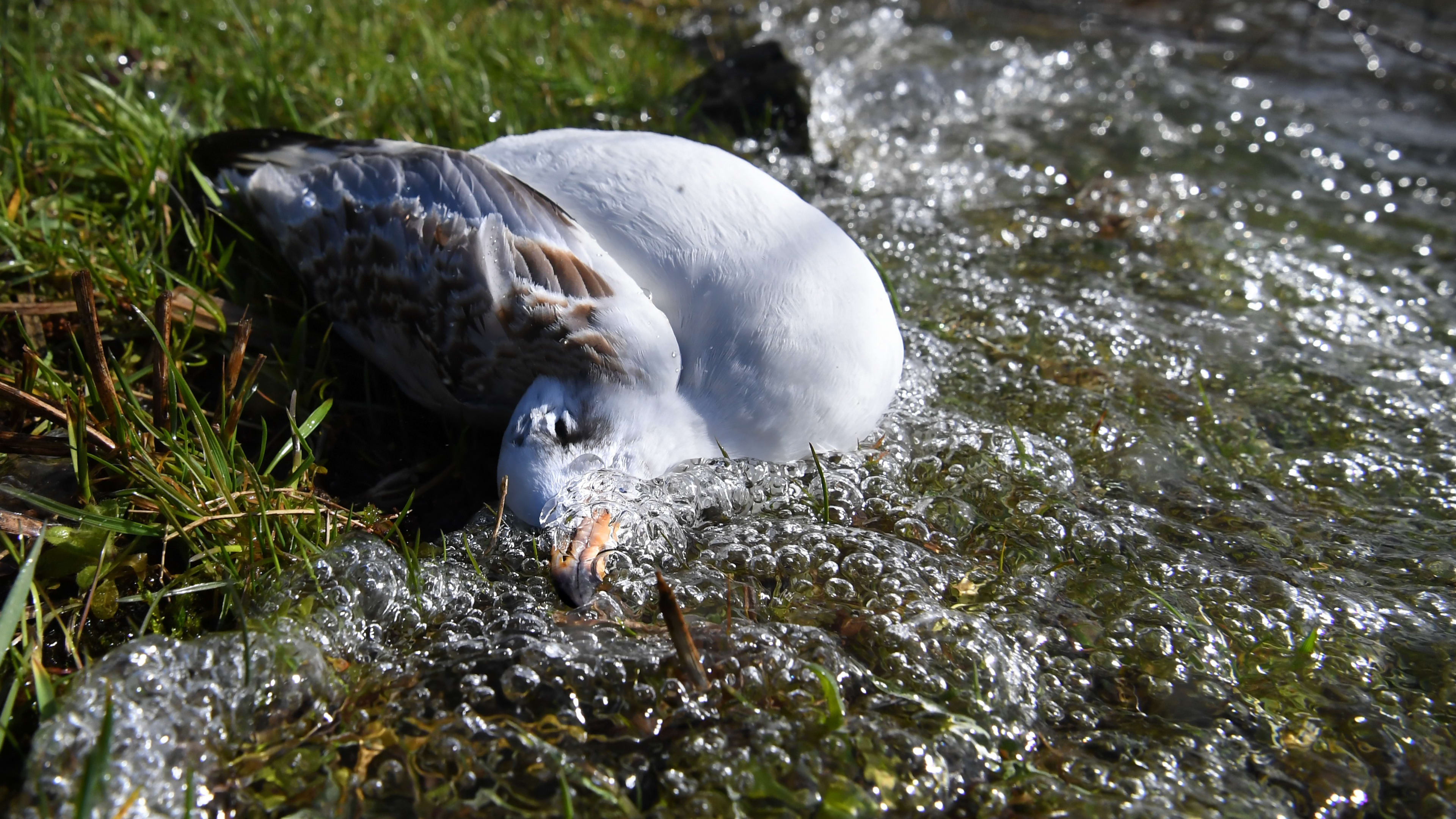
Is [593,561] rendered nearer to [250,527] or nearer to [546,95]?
[250,527]

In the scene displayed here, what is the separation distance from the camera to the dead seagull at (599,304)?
6.93 ft

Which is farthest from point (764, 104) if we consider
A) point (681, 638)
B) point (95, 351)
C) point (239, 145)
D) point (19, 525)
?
point (19, 525)

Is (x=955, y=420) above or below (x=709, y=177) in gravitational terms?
below

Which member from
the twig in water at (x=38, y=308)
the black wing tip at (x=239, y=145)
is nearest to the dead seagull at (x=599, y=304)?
the black wing tip at (x=239, y=145)

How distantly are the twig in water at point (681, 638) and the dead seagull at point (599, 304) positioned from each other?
0.29 meters

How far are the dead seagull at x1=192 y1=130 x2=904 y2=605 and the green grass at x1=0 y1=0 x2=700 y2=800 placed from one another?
0.26 meters

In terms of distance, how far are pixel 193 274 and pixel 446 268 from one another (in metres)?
0.90

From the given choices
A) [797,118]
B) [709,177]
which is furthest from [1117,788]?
[797,118]

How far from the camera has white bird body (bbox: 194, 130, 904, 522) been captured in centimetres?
212

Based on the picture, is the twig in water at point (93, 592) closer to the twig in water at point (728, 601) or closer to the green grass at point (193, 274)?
the green grass at point (193, 274)

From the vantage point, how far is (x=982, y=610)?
2.03m

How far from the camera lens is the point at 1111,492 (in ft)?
8.13

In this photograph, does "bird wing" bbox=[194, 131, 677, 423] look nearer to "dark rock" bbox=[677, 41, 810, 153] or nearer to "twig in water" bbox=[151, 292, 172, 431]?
"twig in water" bbox=[151, 292, 172, 431]

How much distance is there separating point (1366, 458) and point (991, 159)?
2.27 meters
